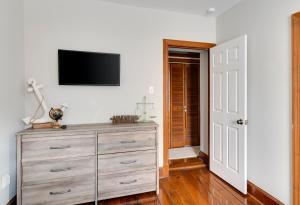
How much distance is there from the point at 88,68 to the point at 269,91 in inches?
86.6

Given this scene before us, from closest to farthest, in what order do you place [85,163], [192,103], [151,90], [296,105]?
1. [296,105]
2. [85,163]
3. [151,90]
4. [192,103]

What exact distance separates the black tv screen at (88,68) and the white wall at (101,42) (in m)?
0.09

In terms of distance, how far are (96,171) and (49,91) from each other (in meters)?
1.16

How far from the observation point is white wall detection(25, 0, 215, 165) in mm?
2223

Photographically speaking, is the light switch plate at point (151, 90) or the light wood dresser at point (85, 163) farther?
the light switch plate at point (151, 90)

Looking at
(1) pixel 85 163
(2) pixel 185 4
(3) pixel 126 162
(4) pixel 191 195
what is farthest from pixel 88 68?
(4) pixel 191 195

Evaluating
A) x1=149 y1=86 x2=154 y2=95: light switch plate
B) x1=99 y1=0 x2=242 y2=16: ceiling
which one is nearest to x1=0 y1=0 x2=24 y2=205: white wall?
x1=99 y1=0 x2=242 y2=16: ceiling

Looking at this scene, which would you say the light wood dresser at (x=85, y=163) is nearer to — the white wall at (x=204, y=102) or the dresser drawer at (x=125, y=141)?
the dresser drawer at (x=125, y=141)

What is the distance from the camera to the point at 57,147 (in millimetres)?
1903

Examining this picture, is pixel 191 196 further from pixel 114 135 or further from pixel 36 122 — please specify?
pixel 36 122

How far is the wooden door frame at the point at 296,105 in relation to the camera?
1727 mm

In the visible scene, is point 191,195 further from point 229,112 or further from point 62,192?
point 62,192

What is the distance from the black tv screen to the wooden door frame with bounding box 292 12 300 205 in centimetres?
197

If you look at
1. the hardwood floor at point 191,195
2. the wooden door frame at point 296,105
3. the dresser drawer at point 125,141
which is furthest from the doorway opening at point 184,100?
the wooden door frame at point 296,105
